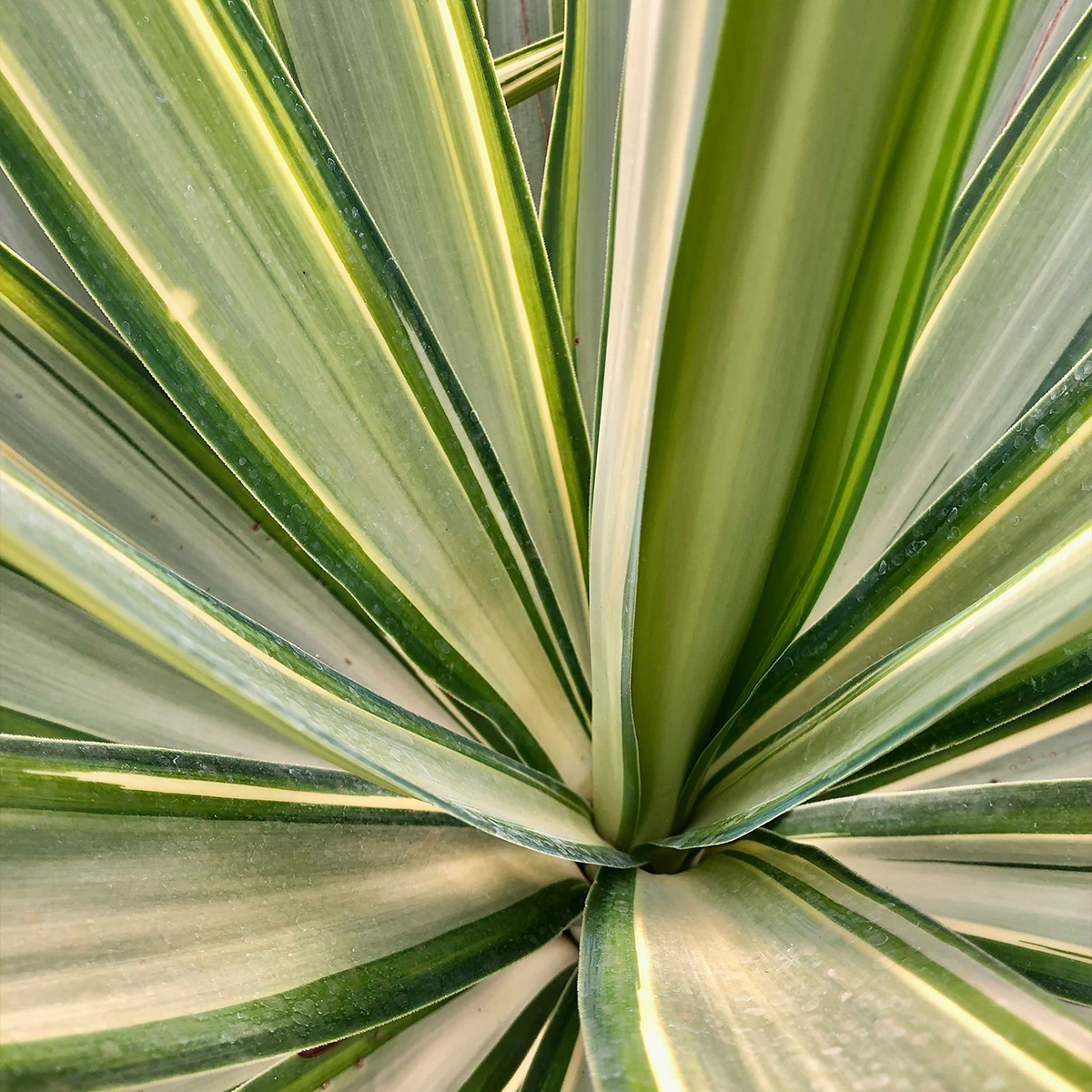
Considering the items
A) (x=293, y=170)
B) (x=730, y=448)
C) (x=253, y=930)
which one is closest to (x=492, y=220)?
(x=293, y=170)

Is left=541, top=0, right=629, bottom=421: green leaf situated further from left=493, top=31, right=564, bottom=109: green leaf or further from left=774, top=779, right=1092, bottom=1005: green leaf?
left=774, top=779, right=1092, bottom=1005: green leaf

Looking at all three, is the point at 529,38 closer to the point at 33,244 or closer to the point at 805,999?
the point at 33,244

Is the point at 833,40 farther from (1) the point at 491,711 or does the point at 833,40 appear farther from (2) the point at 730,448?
(1) the point at 491,711

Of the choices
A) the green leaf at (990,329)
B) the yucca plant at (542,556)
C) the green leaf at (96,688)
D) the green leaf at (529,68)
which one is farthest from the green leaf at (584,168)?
the green leaf at (96,688)

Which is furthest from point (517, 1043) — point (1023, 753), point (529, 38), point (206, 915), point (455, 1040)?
point (529, 38)

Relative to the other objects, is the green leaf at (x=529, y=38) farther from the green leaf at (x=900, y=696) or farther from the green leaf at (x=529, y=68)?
the green leaf at (x=900, y=696)
